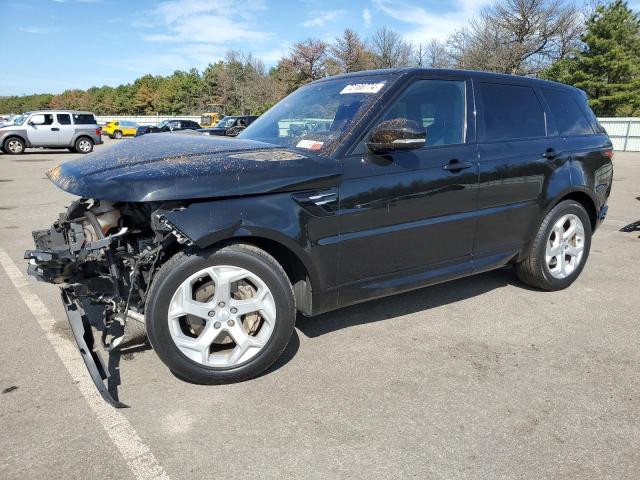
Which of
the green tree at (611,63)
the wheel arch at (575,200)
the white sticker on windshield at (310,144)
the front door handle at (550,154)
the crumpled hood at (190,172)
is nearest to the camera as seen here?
the crumpled hood at (190,172)

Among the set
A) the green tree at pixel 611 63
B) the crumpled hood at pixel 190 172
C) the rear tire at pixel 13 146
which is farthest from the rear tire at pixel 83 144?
the green tree at pixel 611 63

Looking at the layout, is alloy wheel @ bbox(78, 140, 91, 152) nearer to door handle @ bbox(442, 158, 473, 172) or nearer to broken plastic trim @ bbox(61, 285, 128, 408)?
broken plastic trim @ bbox(61, 285, 128, 408)

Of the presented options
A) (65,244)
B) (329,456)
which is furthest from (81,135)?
(329,456)

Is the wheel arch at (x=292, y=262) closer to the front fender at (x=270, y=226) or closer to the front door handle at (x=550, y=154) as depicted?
the front fender at (x=270, y=226)

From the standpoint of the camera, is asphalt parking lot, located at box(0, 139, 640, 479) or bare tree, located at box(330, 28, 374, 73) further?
bare tree, located at box(330, 28, 374, 73)

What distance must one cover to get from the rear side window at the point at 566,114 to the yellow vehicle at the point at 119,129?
3976 cm

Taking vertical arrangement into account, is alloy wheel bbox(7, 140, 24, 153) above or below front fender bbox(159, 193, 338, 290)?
below

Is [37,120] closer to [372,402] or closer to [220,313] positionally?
[220,313]

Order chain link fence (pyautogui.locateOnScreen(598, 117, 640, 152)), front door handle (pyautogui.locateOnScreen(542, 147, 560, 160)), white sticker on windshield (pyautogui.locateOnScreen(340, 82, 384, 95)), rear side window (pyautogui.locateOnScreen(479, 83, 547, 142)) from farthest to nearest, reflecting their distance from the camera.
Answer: chain link fence (pyautogui.locateOnScreen(598, 117, 640, 152)), front door handle (pyautogui.locateOnScreen(542, 147, 560, 160)), rear side window (pyautogui.locateOnScreen(479, 83, 547, 142)), white sticker on windshield (pyautogui.locateOnScreen(340, 82, 384, 95))

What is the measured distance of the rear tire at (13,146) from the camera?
22281 mm

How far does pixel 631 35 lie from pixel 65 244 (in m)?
41.0

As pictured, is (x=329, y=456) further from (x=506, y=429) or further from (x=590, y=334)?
(x=590, y=334)

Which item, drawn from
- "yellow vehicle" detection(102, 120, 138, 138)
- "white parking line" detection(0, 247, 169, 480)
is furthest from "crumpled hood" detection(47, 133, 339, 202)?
"yellow vehicle" detection(102, 120, 138, 138)

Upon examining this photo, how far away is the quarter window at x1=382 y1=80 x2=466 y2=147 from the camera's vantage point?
3604 millimetres
